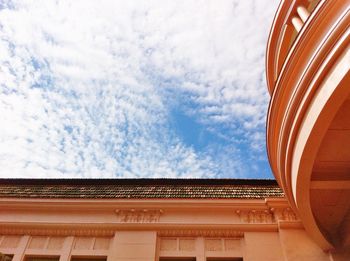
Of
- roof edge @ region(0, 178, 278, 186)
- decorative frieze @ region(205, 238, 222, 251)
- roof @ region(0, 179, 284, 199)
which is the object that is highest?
roof edge @ region(0, 178, 278, 186)

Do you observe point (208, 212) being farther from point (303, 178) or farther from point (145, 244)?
point (303, 178)

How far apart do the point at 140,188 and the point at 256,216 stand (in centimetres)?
351

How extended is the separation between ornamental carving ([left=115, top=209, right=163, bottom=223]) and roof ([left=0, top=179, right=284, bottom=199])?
1.67 feet

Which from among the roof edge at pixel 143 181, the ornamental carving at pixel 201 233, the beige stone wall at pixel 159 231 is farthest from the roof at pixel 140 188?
the ornamental carving at pixel 201 233

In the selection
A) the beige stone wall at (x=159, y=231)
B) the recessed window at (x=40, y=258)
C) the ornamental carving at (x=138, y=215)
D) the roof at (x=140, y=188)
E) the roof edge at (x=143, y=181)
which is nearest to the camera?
the beige stone wall at (x=159, y=231)

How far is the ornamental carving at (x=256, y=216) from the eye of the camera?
851cm

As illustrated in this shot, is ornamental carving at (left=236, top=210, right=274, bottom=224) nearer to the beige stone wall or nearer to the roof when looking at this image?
the beige stone wall

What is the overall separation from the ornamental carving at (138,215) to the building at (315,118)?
135 inches

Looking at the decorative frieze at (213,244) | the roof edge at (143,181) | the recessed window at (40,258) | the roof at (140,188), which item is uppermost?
the roof edge at (143,181)

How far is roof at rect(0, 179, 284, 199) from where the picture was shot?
30.6 feet

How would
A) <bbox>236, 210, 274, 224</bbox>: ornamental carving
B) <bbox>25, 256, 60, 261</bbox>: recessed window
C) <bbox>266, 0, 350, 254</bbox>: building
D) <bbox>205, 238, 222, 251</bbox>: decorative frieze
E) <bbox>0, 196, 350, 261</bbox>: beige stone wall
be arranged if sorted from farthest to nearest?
<bbox>236, 210, 274, 224</bbox>: ornamental carving, <bbox>25, 256, 60, 261</bbox>: recessed window, <bbox>205, 238, 222, 251</bbox>: decorative frieze, <bbox>0, 196, 350, 261</bbox>: beige stone wall, <bbox>266, 0, 350, 254</bbox>: building

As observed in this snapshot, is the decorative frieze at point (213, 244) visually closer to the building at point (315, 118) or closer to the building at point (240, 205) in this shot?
the building at point (240, 205)

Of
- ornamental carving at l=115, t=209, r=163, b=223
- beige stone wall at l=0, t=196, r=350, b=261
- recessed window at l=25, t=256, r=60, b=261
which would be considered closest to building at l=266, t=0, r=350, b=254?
beige stone wall at l=0, t=196, r=350, b=261

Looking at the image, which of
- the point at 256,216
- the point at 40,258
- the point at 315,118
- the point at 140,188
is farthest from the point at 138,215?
the point at 315,118
